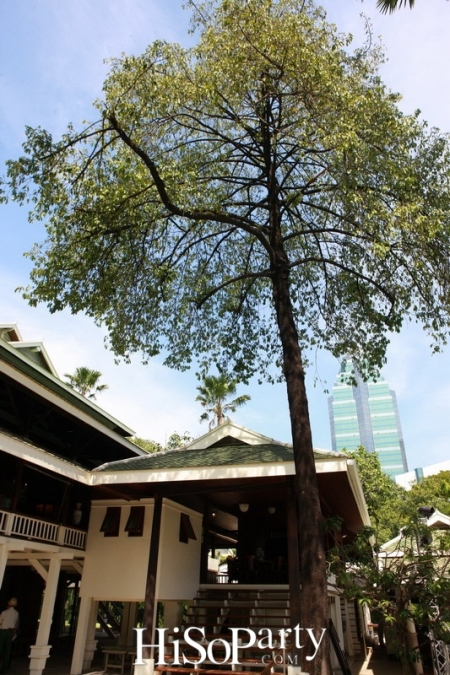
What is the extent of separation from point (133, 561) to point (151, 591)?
1.75m

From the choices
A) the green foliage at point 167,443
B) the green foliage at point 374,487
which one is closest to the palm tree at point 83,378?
the green foliage at point 167,443

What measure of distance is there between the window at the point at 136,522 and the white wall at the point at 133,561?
97 mm

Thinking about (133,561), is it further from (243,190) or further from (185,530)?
(243,190)

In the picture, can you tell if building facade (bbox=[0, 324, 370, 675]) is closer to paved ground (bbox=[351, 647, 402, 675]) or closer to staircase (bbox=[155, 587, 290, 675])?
staircase (bbox=[155, 587, 290, 675])

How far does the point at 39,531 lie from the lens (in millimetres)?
11273

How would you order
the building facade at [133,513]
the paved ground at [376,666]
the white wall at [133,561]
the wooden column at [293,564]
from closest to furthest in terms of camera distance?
the wooden column at [293,564] → the building facade at [133,513] → the white wall at [133,561] → the paved ground at [376,666]

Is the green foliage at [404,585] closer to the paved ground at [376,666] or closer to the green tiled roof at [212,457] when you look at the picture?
the green tiled roof at [212,457]

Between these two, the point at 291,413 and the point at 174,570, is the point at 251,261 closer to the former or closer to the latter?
the point at 291,413

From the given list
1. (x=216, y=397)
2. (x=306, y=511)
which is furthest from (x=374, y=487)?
(x=306, y=511)

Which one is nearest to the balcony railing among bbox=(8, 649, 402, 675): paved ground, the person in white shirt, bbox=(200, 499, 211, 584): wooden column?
the person in white shirt

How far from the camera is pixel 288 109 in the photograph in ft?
33.9

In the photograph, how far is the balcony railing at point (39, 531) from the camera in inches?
400

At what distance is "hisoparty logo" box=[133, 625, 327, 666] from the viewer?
669 cm

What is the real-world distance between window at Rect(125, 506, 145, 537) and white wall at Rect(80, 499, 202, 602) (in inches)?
3.8
